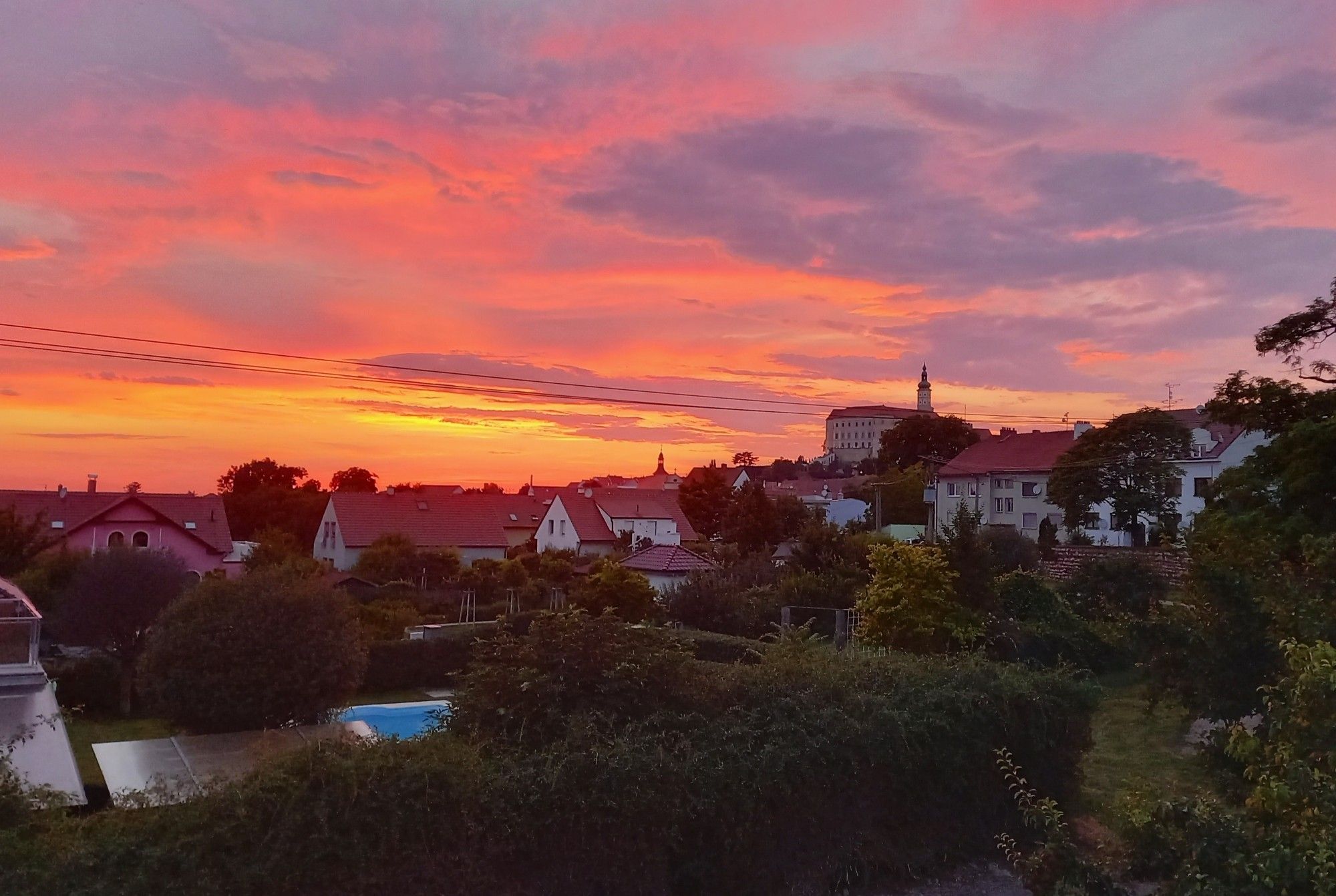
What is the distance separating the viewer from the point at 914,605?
47.8 ft

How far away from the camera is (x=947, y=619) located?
585 inches

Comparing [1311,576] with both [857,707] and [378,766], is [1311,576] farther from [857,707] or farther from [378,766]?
[378,766]

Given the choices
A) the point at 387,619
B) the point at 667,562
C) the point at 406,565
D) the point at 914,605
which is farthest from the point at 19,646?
the point at 406,565

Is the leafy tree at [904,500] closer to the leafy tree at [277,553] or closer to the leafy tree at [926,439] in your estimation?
the leafy tree at [926,439]

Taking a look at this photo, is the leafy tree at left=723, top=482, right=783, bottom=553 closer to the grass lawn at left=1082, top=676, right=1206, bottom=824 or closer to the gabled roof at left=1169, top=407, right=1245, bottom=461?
the gabled roof at left=1169, top=407, right=1245, bottom=461

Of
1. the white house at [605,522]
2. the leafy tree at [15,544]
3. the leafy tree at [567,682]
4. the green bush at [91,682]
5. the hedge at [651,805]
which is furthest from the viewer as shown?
the white house at [605,522]

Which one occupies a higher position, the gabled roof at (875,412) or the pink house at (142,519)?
the gabled roof at (875,412)

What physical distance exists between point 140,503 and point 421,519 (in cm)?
1389

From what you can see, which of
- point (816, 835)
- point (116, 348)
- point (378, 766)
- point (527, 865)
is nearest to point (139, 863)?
point (378, 766)

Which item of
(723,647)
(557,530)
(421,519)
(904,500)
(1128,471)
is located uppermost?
(1128,471)

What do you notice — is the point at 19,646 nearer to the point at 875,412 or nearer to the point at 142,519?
the point at 142,519

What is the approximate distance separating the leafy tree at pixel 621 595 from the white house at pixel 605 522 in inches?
1205

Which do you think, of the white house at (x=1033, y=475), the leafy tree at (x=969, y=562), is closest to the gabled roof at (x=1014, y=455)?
the white house at (x=1033, y=475)

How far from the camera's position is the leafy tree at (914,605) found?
47.6ft
